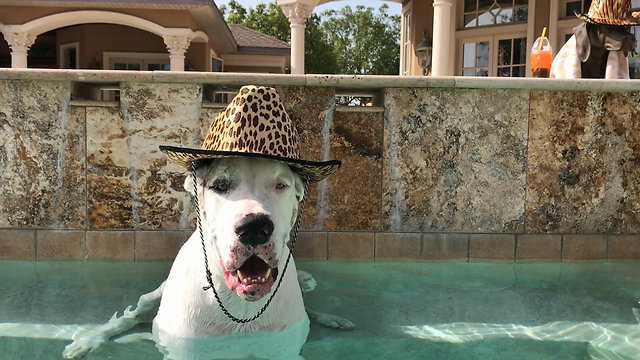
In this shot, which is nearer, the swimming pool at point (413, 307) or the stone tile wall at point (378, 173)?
the swimming pool at point (413, 307)

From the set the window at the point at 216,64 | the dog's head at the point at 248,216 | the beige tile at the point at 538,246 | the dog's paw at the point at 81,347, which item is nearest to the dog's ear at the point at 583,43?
the beige tile at the point at 538,246

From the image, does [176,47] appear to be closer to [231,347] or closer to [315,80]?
[315,80]

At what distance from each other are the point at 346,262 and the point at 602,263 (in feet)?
7.52

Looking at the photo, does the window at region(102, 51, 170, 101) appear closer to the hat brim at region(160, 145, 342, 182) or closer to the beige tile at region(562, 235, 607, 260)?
the beige tile at region(562, 235, 607, 260)

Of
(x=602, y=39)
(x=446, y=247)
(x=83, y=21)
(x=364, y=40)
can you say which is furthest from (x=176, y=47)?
(x=364, y=40)

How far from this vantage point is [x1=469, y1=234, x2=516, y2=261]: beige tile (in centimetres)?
524

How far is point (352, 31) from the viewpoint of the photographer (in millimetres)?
47969

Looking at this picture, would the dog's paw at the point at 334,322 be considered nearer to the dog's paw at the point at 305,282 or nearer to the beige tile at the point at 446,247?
the dog's paw at the point at 305,282

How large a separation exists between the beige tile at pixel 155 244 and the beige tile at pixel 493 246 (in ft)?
8.63

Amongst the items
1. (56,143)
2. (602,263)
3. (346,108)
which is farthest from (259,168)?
(602,263)

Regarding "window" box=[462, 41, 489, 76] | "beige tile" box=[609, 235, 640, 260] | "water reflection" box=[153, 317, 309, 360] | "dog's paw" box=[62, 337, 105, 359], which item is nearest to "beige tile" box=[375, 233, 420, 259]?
"beige tile" box=[609, 235, 640, 260]

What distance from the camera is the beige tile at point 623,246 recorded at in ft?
17.3

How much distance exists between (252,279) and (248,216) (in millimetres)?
301

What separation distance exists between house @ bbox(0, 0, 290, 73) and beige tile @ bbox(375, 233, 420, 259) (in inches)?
455
